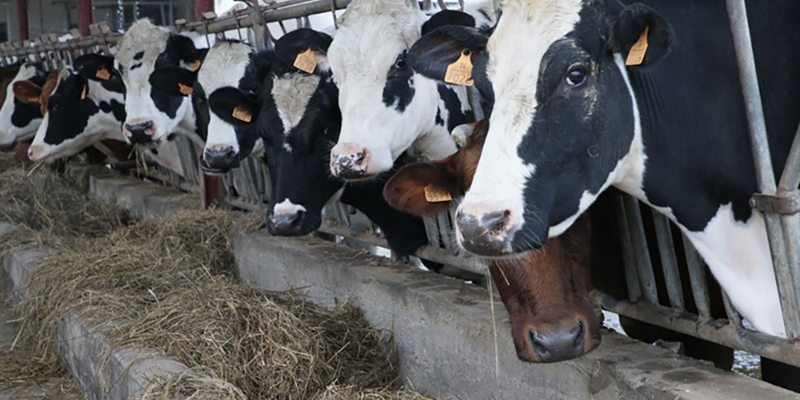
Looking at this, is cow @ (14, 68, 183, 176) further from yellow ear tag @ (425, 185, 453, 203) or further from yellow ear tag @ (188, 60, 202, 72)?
yellow ear tag @ (425, 185, 453, 203)

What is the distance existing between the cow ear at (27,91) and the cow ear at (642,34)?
843 cm

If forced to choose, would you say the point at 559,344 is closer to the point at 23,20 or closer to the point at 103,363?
the point at 103,363

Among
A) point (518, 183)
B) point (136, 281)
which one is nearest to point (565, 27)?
point (518, 183)

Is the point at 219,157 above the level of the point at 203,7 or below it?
below

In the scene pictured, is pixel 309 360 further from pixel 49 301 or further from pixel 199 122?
pixel 199 122

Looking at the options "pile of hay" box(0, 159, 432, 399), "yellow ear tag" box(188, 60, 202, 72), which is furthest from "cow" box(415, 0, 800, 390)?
"yellow ear tag" box(188, 60, 202, 72)

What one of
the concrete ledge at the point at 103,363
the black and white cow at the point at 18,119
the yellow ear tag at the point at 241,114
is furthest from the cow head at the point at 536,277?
the black and white cow at the point at 18,119

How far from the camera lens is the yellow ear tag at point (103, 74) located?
312 inches

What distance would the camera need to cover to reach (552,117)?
261 cm

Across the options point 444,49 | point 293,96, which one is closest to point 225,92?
point 293,96

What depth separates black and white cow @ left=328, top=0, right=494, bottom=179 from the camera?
13.3ft

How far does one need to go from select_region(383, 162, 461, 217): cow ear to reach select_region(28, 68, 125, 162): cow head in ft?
19.6

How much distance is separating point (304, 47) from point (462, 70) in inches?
65.7

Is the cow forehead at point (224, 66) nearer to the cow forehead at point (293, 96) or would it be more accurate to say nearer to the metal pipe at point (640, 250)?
the cow forehead at point (293, 96)
